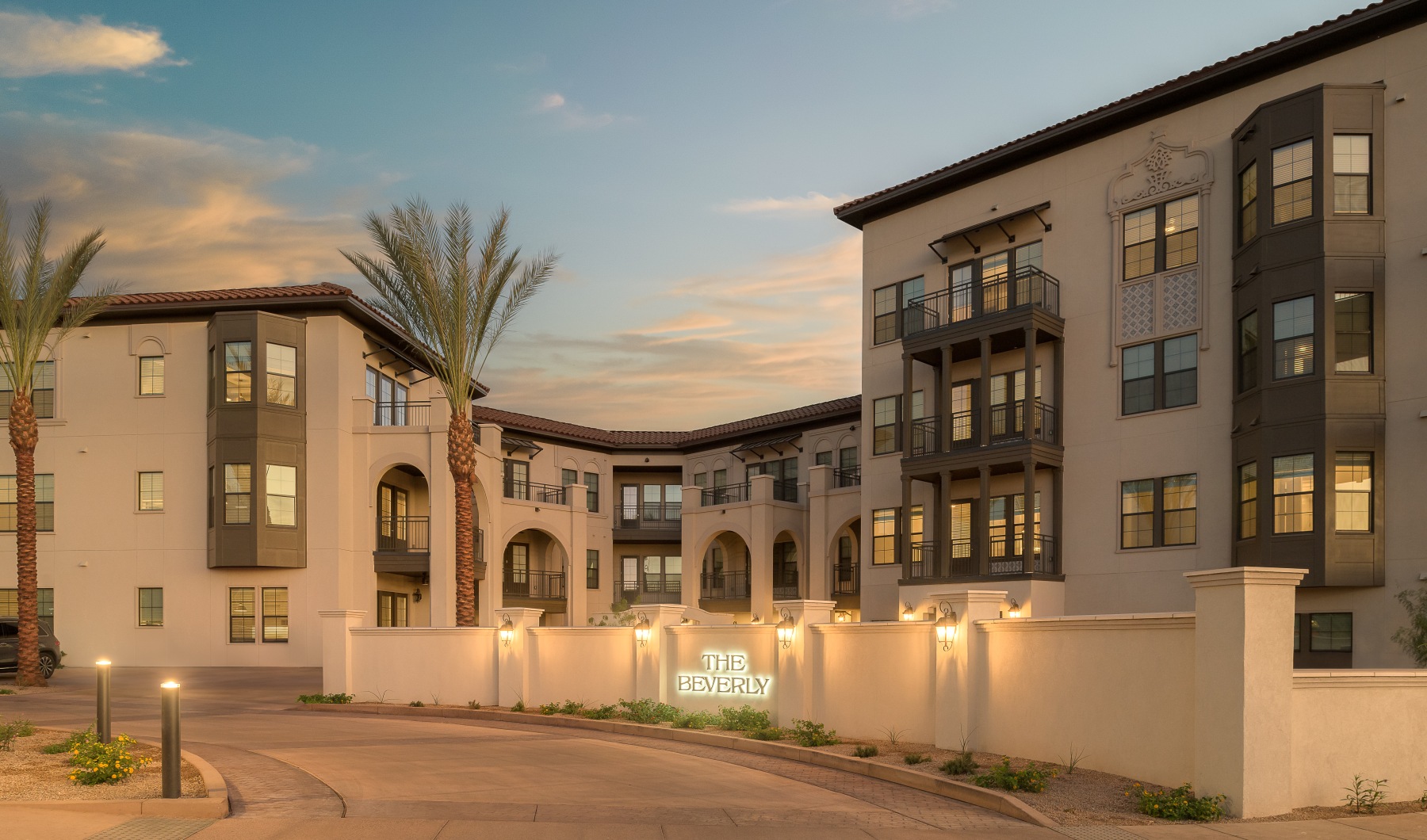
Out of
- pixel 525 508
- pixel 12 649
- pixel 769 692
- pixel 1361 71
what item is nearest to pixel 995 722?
pixel 769 692

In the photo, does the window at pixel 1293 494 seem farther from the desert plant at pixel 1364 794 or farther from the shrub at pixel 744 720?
the desert plant at pixel 1364 794

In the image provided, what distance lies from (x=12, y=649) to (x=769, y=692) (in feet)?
72.1

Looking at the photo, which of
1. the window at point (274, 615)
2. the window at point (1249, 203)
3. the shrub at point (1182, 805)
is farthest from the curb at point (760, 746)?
the window at point (1249, 203)

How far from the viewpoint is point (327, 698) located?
85.9ft

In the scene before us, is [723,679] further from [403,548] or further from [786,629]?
[403,548]

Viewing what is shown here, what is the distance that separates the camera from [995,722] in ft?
52.9

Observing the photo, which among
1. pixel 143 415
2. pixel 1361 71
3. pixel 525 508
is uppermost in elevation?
pixel 1361 71

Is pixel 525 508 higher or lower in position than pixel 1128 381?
lower

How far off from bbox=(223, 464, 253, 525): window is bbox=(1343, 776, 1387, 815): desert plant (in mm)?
31935

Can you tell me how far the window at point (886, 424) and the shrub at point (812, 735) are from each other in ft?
51.2

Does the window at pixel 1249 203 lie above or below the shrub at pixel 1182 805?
above

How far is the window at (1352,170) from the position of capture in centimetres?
2362

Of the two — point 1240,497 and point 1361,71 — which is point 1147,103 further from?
point 1240,497

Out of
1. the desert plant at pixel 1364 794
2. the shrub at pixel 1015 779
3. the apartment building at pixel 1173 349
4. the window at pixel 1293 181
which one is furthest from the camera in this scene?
the window at pixel 1293 181
